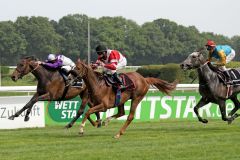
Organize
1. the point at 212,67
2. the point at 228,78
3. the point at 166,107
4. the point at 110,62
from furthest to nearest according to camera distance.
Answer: the point at 166,107
the point at 228,78
the point at 212,67
the point at 110,62

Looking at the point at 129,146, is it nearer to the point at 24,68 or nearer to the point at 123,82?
the point at 123,82

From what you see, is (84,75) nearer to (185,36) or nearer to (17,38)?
(17,38)

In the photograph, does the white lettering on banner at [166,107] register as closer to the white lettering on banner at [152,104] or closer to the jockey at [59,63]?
the white lettering on banner at [152,104]

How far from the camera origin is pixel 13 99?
14312mm

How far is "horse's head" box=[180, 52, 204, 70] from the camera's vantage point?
37.8 feet

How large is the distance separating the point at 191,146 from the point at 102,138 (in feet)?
6.16

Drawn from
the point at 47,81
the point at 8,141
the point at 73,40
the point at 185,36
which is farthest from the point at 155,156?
the point at 185,36

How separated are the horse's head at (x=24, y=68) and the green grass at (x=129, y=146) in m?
1.84

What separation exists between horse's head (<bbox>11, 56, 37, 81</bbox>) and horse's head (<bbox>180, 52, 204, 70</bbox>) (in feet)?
10.4

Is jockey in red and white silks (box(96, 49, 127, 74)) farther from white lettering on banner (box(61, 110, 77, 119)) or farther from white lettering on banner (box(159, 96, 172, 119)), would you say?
white lettering on banner (box(159, 96, 172, 119))

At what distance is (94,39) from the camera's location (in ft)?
208

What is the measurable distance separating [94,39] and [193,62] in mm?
52122

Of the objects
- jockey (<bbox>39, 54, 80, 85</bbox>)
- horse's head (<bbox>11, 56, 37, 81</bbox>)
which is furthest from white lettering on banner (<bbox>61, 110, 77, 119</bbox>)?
horse's head (<bbox>11, 56, 37, 81</bbox>)

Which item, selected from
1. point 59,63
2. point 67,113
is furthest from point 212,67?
point 67,113
